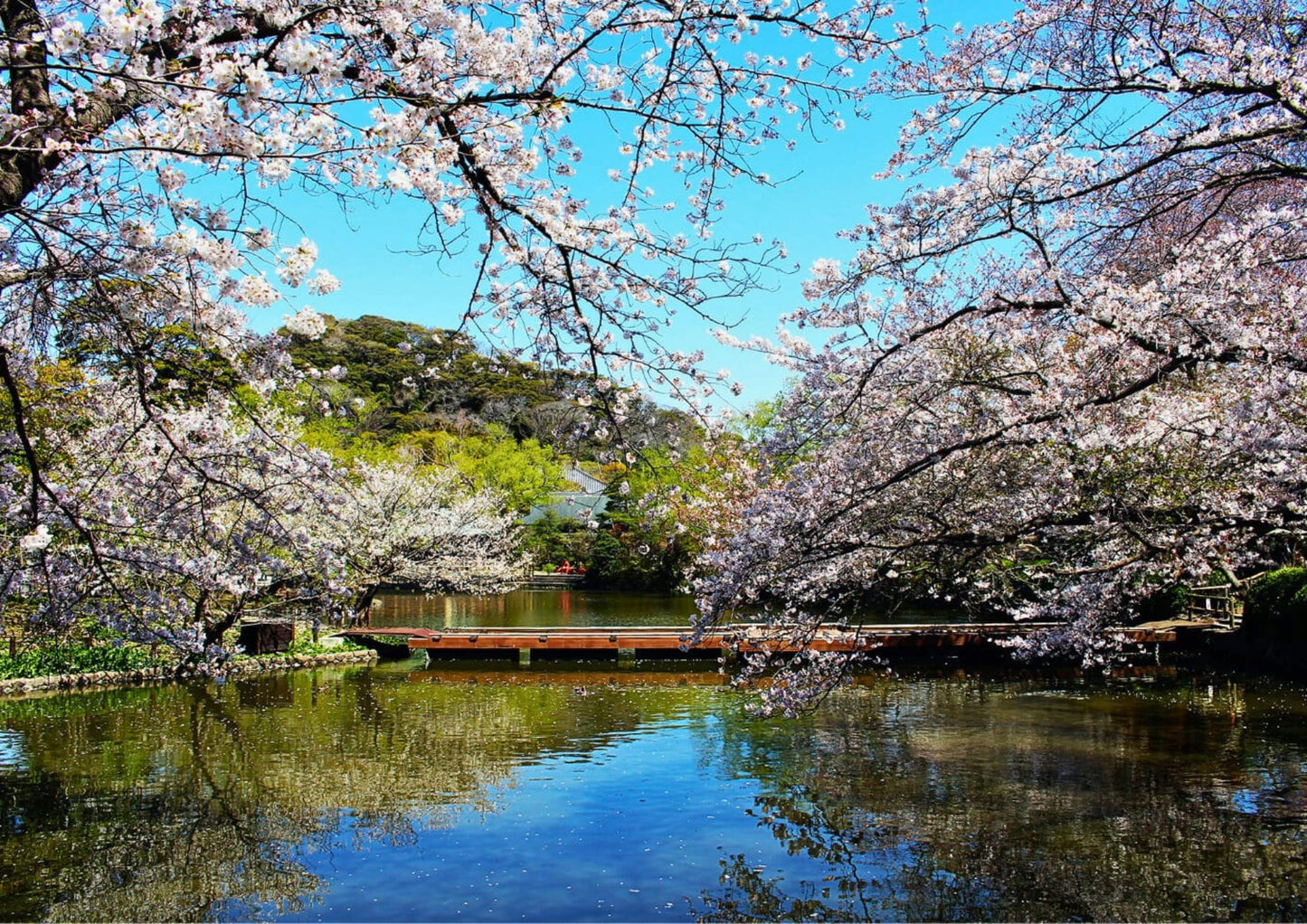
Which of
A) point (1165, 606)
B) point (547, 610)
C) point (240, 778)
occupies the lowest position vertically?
point (240, 778)

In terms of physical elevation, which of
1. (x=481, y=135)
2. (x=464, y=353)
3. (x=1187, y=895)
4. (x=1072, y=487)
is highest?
(x=481, y=135)

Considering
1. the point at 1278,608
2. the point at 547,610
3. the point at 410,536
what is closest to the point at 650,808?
the point at 1278,608

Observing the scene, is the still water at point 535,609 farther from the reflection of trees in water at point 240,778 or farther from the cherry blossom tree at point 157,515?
the cherry blossom tree at point 157,515

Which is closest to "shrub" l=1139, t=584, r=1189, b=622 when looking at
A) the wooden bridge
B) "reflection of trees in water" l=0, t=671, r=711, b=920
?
the wooden bridge

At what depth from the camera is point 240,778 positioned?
9.18 m

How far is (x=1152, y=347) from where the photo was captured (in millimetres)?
5477

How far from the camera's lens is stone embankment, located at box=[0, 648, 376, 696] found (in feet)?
44.3

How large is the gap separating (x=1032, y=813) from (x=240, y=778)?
24.0 ft

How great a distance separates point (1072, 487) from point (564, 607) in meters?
25.0

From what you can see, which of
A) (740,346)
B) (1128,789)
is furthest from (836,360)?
(1128,789)

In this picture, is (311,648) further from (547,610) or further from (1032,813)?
(1032,813)

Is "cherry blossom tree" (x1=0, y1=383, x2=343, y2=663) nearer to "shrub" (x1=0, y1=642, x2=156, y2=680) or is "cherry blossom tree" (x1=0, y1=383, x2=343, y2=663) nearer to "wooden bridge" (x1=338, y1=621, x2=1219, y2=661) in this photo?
"shrub" (x1=0, y1=642, x2=156, y2=680)

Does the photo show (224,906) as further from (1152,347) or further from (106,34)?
(1152,347)

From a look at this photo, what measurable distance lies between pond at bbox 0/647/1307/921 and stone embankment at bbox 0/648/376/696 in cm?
88
